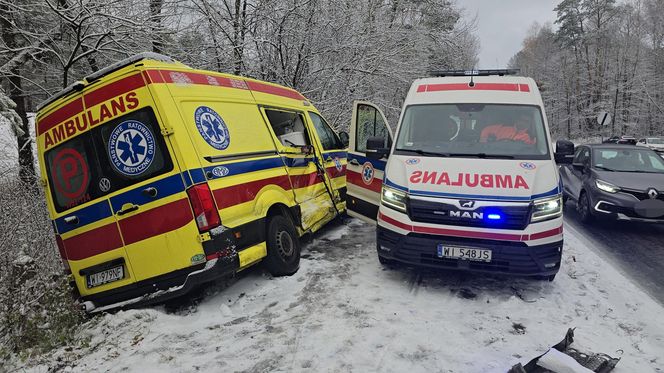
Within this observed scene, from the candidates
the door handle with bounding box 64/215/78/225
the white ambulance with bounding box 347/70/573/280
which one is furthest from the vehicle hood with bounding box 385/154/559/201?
the door handle with bounding box 64/215/78/225

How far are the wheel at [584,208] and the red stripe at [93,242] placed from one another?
7.98 metres

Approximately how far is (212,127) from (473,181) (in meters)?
2.76

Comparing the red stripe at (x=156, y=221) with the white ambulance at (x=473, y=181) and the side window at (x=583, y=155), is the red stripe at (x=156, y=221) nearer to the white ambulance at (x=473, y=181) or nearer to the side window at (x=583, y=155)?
the white ambulance at (x=473, y=181)

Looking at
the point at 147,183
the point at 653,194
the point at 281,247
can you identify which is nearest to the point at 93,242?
the point at 147,183

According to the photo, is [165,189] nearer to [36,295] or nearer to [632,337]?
[36,295]

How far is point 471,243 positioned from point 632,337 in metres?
1.54

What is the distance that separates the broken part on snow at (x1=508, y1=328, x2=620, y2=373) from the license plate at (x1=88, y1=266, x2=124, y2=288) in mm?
3459

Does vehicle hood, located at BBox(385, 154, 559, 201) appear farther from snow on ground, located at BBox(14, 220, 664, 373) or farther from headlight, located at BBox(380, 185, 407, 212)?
snow on ground, located at BBox(14, 220, 664, 373)

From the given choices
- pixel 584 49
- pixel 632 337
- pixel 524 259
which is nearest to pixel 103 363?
pixel 524 259

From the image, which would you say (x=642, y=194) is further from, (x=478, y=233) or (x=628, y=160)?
(x=478, y=233)

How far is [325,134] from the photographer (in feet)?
23.9

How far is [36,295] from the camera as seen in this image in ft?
13.4

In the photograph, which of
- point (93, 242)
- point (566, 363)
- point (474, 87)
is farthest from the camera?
point (474, 87)

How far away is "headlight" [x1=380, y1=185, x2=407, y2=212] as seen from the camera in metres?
4.75
